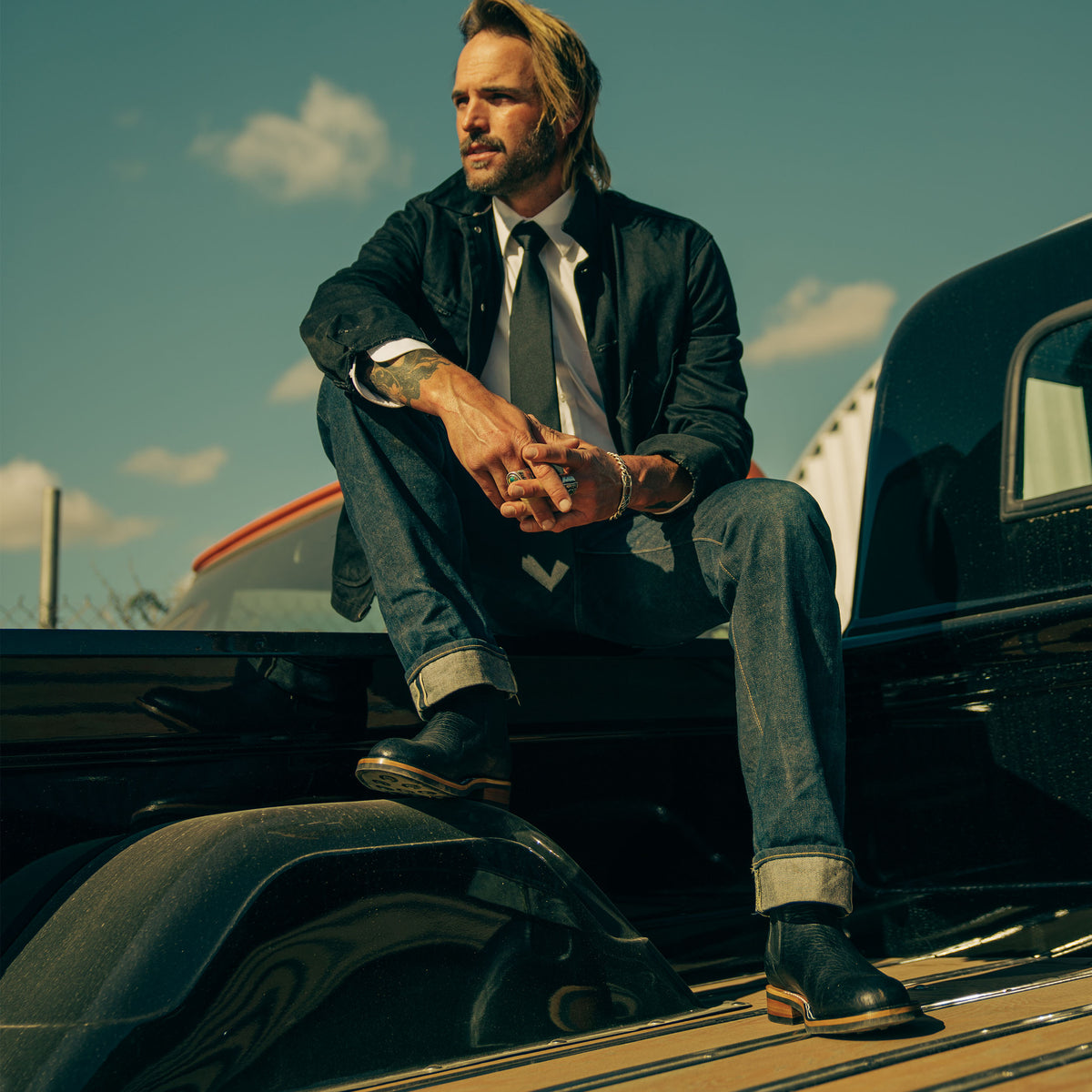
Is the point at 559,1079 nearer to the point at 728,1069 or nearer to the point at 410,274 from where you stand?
the point at 728,1069

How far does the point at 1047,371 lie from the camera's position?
218cm

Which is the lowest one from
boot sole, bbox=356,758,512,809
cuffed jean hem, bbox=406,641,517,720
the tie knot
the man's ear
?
A: boot sole, bbox=356,758,512,809

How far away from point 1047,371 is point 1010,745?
30.1 inches

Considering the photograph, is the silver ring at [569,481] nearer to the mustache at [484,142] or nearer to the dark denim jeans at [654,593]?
the dark denim jeans at [654,593]

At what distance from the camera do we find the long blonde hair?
2.26 metres

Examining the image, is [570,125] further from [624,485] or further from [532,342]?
[624,485]

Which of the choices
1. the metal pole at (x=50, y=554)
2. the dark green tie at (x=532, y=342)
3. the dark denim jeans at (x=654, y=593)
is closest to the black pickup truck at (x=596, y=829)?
the dark denim jeans at (x=654, y=593)

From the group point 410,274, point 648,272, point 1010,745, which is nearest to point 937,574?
point 1010,745

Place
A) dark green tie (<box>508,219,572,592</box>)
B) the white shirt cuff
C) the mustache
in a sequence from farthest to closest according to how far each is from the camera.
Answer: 1. the mustache
2. dark green tie (<box>508,219,572,592</box>)
3. the white shirt cuff

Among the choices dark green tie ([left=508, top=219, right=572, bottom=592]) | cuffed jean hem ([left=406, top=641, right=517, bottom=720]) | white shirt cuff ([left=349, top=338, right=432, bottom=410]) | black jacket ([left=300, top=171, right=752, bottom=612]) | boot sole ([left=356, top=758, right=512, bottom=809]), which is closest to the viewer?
Result: boot sole ([left=356, top=758, right=512, bottom=809])

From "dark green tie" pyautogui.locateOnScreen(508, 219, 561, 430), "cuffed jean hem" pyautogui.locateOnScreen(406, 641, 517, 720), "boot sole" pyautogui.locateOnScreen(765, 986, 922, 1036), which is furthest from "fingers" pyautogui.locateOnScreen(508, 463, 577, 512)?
"boot sole" pyautogui.locateOnScreen(765, 986, 922, 1036)

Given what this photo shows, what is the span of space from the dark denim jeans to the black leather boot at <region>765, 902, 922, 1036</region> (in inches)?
1.4

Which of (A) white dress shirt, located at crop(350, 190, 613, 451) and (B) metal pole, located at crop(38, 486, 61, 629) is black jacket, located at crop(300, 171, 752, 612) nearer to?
(A) white dress shirt, located at crop(350, 190, 613, 451)

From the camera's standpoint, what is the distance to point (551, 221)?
7.36ft
